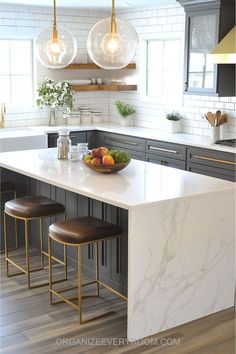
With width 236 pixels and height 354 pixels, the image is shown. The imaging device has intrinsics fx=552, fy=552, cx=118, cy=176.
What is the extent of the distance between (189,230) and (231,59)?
2018 millimetres

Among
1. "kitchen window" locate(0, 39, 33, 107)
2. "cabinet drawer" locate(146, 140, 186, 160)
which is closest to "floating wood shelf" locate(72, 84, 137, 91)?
"kitchen window" locate(0, 39, 33, 107)

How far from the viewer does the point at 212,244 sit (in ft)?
12.5

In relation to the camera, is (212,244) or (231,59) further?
(231,59)

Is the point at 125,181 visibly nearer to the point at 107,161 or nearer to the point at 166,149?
the point at 107,161

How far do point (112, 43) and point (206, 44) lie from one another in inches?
101

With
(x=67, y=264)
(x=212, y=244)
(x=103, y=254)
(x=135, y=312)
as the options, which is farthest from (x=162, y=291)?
(x=67, y=264)

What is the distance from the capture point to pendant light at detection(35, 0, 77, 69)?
3845mm

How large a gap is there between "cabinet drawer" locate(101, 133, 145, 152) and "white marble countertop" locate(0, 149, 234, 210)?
1.71 meters

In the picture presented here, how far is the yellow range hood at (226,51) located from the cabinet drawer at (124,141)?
151cm

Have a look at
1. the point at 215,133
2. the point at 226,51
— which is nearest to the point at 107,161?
the point at 226,51

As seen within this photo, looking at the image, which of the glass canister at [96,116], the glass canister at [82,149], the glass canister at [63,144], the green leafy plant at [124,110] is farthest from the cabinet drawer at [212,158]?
the glass canister at [96,116]

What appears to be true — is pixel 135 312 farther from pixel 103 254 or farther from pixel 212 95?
pixel 212 95

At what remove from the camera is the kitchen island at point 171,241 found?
3451 millimetres

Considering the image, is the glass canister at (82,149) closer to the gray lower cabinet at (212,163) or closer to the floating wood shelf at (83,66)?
the gray lower cabinet at (212,163)
